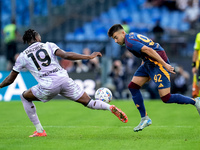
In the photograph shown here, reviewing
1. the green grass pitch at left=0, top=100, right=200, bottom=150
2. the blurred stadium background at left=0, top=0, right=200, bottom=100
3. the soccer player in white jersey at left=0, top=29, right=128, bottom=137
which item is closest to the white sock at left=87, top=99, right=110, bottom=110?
the soccer player in white jersey at left=0, top=29, right=128, bottom=137

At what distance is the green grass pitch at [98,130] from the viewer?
24.3 feet

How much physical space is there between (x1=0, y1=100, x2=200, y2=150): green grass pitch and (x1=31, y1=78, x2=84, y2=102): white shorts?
779mm

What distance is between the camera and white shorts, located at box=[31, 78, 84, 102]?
8.08m

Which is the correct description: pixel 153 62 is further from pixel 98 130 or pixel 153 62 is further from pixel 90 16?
pixel 90 16

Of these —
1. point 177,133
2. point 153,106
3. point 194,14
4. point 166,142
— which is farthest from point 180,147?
point 194,14

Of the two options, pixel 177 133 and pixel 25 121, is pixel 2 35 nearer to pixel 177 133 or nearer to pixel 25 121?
pixel 25 121

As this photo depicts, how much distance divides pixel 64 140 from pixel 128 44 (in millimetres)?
2104

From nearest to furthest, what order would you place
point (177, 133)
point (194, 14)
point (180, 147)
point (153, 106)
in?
point (180, 147) < point (177, 133) < point (153, 106) < point (194, 14)

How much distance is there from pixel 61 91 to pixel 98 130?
1.60 metres

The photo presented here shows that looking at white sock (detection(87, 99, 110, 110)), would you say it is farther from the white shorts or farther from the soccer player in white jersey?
the white shorts

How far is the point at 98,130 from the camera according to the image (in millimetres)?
9398

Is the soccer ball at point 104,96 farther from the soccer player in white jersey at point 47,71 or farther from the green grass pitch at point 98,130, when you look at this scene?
the soccer player in white jersey at point 47,71

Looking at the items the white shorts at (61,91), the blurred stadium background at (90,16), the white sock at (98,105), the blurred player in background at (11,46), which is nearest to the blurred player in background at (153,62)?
the white sock at (98,105)

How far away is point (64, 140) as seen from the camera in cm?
798
